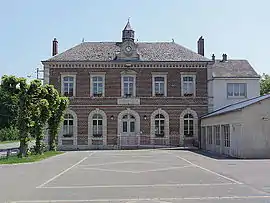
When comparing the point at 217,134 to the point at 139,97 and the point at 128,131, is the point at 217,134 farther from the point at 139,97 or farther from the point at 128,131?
the point at 128,131

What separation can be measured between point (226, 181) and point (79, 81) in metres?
26.3

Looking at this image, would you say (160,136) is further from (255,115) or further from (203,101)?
(255,115)

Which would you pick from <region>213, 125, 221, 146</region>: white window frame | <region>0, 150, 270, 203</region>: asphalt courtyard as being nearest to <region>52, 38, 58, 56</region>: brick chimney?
<region>213, 125, 221, 146</region>: white window frame

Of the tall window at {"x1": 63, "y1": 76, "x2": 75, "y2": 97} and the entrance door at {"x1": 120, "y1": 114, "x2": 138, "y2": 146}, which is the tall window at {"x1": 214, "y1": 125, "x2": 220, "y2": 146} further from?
the tall window at {"x1": 63, "y1": 76, "x2": 75, "y2": 97}

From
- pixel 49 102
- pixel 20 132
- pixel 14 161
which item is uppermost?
pixel 49 102

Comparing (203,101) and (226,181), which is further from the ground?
(203,101)

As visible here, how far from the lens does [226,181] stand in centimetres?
1356

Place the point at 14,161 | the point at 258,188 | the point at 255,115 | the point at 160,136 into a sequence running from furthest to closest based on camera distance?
the point at 160,136 → the point at 255,115 → the point at 14,161 → the point at 258,188

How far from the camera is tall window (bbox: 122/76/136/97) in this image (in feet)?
126

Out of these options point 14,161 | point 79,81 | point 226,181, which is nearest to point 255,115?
point 226,181

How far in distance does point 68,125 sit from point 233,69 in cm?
1672

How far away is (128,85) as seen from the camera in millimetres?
38469

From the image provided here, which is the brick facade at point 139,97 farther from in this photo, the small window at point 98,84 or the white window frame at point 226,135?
the white window frame at point 226,135

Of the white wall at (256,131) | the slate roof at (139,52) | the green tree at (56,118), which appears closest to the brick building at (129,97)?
the slate roof at (139,52)
